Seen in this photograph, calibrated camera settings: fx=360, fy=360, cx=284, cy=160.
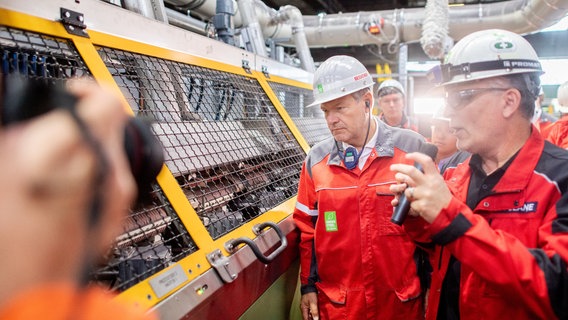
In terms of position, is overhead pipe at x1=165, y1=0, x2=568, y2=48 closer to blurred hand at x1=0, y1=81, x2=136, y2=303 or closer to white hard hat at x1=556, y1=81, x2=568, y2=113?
white hard hat at x1=556, y1=81, x2=568, y2=113

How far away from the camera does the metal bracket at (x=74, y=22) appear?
3.86 ft

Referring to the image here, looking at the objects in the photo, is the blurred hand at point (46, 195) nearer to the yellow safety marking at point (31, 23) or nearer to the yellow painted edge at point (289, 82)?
the yellow safety marking at point (31, 23)

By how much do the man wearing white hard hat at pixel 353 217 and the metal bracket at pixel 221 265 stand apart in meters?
0.65

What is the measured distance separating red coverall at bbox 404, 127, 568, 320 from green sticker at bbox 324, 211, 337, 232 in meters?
0.58

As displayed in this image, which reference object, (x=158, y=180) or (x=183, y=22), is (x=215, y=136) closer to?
(x=158, y=180)

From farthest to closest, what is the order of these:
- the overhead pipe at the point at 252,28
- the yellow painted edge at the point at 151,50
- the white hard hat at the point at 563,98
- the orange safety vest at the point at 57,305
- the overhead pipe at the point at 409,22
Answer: the overhead pipe at the point at 409,22, the white hard hat at the point at 563,98, the overhead pipe at the point at 252,28, the yellow painted edge at the point at 151,50, the orange safety vest at the point at 57,305

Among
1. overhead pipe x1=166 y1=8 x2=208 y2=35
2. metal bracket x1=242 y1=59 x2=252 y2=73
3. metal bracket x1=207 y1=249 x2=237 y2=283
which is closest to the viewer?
metal bracket x1=207 y1=249 x2=237 y2=283

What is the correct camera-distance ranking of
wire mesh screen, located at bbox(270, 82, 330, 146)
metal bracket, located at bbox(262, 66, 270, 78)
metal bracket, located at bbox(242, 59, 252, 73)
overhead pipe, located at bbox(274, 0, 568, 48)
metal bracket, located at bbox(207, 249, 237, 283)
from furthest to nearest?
overhead pipe, located at bbox(274, 0, 568, 48) < wire mesh screen, located at bbox(270, 82, 330, 146) < metal bracket, located at bbox(262, 66, 270, 78) < metal bracket, located at bbox(242, 59, 252, 73) < metal bracket, located at bbox(207, 249, 237, 283)

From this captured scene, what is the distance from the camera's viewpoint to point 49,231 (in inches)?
14.3

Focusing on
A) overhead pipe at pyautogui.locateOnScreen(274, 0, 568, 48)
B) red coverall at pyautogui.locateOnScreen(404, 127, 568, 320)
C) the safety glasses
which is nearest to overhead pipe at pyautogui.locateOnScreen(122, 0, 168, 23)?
the safety glasses

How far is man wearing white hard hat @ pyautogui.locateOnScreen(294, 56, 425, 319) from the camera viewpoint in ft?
5.32

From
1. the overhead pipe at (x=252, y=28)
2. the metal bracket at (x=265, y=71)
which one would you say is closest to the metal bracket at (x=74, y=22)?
the metal bracket at (x=265, y=71)

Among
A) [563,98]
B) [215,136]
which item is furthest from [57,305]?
[563,98]

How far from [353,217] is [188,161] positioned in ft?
2.56
